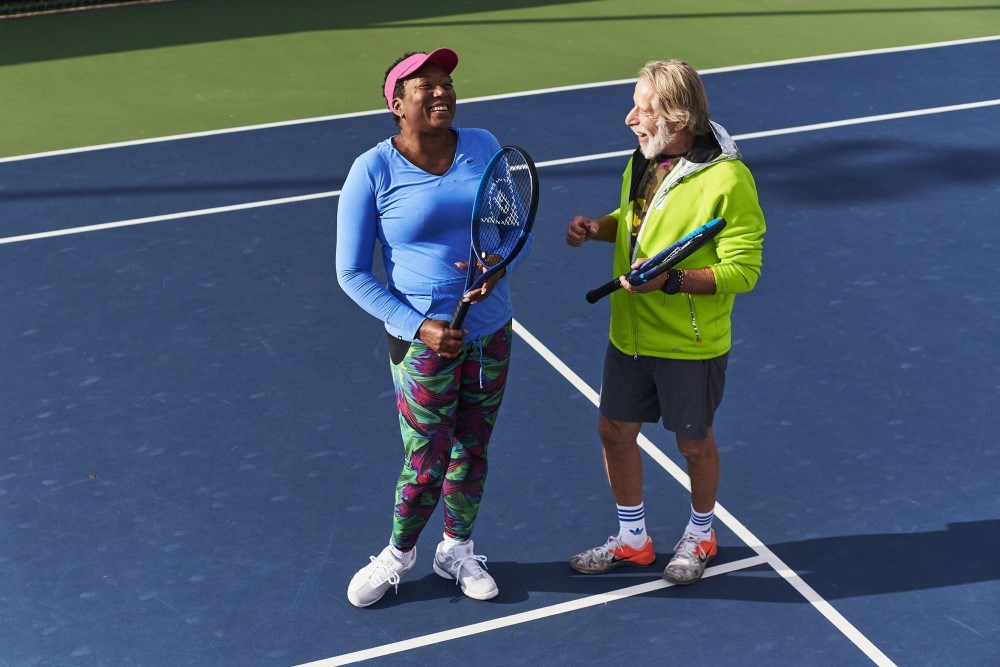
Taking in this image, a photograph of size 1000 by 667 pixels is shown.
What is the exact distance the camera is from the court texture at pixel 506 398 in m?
4.61

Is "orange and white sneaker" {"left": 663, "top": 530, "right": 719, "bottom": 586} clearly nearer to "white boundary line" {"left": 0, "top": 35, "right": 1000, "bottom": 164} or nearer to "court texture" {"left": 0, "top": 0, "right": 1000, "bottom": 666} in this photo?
"court texture" {"left": 0, "top": 0, "right": 1000, "bottom": 666}

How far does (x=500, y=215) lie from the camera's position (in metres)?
4.27

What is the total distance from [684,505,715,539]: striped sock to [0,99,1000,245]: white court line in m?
4.55

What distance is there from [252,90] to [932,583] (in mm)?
7892

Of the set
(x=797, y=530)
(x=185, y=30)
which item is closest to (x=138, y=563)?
(x=797, y=530)

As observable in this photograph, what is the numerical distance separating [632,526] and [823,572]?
76 centimetres

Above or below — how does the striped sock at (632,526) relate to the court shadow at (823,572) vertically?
above

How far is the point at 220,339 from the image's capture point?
670cm

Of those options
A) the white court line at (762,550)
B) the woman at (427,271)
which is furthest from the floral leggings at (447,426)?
the white court line at (762,550)

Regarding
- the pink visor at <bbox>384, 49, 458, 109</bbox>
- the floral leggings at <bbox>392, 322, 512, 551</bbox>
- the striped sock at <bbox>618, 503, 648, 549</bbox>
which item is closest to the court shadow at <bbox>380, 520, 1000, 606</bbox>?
the striped sock at <bbox>618, 503, 648, 549</bbox>

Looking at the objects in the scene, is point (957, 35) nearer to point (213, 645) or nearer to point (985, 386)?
point (985, 386)

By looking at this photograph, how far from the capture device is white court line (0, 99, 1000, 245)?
26.2 ft

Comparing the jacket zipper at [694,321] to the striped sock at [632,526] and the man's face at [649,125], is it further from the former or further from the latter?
the striped sock at [632,526]

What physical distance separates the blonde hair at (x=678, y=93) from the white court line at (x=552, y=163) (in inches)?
186
